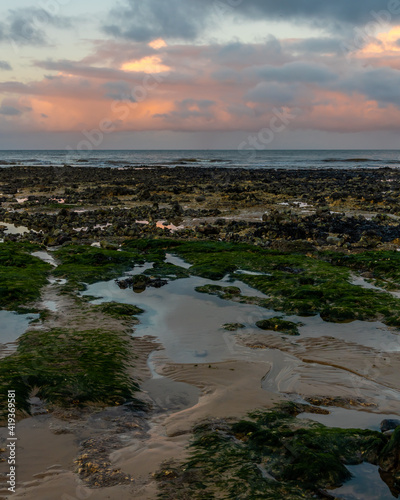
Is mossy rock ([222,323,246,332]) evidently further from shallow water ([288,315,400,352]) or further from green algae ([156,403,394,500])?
green algae ([156,403,394,500])

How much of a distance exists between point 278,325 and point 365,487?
4.49m

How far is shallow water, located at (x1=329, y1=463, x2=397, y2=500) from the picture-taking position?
4004mm

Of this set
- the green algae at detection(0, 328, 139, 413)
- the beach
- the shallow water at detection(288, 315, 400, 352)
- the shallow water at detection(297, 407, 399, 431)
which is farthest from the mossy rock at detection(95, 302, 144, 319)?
the shallow water at detection(297, 407, 399, 431)

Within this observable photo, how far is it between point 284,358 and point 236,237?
10361 mm

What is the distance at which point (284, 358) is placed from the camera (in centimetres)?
723

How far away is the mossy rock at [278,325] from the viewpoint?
8.42 metres

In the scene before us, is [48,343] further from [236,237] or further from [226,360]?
[236,237]

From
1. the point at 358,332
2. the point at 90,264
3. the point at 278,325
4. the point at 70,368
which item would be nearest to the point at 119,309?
the point at 70,368

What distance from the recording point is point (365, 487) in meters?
4.12

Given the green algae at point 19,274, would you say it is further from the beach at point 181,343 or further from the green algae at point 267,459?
the green algae at point 267,459

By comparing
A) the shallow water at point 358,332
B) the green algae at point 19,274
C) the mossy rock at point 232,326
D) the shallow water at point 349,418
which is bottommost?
the shallow water at point 349,418

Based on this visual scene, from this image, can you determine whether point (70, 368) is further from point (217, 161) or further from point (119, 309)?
point (217, 161)

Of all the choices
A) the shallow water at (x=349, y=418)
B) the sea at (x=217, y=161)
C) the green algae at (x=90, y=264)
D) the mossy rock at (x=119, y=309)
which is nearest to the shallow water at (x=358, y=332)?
the shallow water at (x=349, y=418)

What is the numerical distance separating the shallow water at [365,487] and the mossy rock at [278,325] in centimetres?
407
